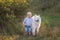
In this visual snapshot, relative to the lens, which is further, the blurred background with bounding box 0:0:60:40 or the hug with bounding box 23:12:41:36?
the hug with bounding box 23:12:41:36

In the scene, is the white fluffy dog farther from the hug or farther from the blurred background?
the blurred background

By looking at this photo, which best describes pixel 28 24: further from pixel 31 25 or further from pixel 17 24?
pixel 17 24

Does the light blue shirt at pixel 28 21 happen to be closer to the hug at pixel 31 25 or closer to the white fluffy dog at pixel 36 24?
the hug at pixel 31 25

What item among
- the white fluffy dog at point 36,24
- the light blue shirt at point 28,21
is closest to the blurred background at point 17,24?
the white fluffy dog at point 36,24

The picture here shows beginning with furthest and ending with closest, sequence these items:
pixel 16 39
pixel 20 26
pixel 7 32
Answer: pixel 20 26 < pixel 7 32 < pixel 16 39

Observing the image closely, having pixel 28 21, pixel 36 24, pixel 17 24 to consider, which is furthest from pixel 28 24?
pixel 17 24

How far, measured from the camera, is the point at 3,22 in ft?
37.2

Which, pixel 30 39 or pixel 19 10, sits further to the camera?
pixel 19 10

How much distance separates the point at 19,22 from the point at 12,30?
1.18 metres

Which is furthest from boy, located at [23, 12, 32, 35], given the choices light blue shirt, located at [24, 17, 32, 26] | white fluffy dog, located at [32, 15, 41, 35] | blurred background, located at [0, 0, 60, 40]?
blurred background, located at [0, 0, 60, 40]

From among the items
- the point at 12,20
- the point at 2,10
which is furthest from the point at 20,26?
the point at 2,10

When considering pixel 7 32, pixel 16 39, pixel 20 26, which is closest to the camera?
pixel 16 39

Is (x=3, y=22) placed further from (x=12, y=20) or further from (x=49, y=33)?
(x=49, y=33)

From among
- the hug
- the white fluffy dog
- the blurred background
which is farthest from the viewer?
the hug
